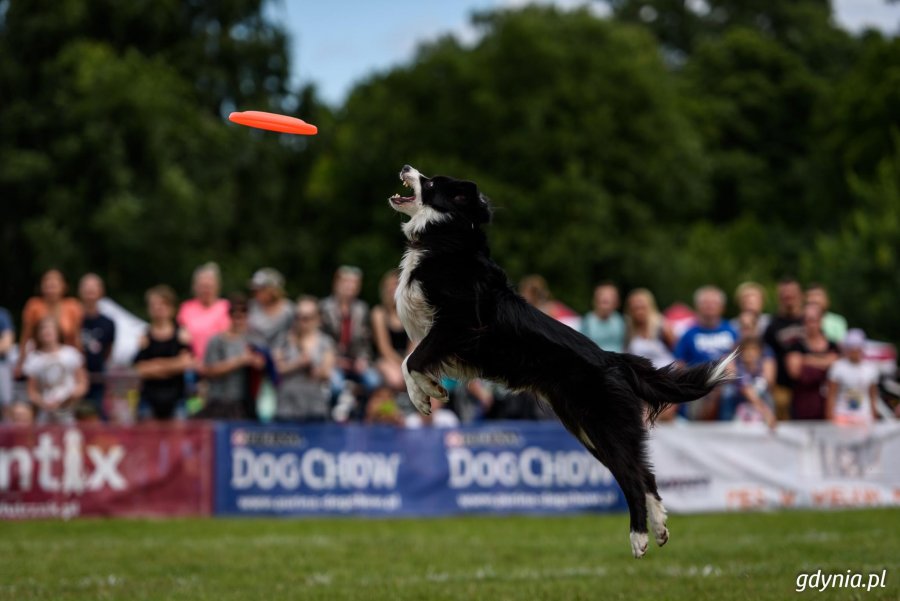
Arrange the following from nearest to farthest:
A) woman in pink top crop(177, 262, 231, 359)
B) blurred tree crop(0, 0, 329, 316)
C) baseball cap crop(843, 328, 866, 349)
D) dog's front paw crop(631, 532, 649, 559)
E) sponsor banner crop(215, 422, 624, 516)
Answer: dog's front paw crop(631, 532, 649, 559), sponsor banner crop(215, 422, 624, 516), baseball cap crop(843, 328, 866, 349), woman in pink top crop(177, 262, 231, 359), blurred tree crop(0, 0, 329, 316)

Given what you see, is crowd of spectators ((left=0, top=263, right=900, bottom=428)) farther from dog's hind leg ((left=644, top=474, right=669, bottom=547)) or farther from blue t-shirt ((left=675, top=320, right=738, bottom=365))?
dog's hind leg ((left=644, top=474, right=669, bottom=547))

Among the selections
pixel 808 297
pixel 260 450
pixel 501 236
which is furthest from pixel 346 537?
pixel 501 236

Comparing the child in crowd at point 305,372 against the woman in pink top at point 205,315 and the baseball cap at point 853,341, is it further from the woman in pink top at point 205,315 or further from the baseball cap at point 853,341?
the baseball cap at point 853,341

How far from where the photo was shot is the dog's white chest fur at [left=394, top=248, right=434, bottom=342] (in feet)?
21.5

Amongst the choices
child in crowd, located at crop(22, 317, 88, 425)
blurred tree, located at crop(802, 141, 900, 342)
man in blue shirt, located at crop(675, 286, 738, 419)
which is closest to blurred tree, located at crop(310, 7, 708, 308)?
blurred tree, located at crop(802, 141, 900, 342)

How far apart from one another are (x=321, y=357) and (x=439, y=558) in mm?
4104

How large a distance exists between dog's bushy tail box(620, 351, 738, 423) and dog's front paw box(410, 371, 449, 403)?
3.44 feet

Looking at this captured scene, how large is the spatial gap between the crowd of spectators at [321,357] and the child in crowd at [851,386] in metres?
0.01

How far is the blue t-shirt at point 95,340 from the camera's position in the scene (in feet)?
43.3

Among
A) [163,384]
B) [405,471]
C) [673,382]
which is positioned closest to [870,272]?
[405,471]

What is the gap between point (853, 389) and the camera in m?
13.0

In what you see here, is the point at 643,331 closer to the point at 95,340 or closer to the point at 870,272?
the point at 95,340

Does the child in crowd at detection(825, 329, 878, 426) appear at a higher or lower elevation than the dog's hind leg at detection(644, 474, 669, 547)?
higher

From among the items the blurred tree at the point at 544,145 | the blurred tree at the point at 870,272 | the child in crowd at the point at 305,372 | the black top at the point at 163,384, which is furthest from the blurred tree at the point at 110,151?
the child in crowd at the point at 305,372
